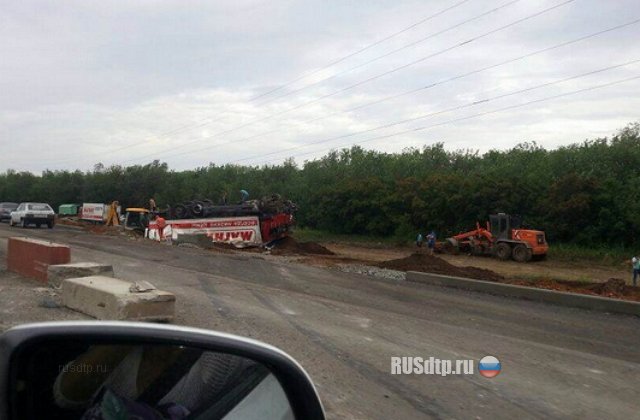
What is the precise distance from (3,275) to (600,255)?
22119 millimetres

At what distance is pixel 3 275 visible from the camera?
50.7ft

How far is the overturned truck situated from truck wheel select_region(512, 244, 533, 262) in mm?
10940

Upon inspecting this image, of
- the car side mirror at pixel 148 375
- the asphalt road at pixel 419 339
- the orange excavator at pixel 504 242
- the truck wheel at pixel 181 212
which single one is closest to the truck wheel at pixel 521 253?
the orange excavator at pixel 504 242

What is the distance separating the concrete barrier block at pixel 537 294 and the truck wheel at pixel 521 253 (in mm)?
9298

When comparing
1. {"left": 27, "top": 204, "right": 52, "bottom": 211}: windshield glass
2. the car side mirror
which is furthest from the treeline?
the car side mirror

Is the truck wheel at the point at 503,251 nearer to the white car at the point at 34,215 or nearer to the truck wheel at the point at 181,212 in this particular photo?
the truck wheel at the point at 181,212

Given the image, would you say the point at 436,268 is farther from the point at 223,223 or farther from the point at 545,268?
the point at 223,223

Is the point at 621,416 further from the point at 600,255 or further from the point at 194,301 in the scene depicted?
the point at 600,255

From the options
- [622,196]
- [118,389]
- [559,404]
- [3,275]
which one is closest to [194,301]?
[3,275]

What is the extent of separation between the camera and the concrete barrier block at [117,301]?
895 cm

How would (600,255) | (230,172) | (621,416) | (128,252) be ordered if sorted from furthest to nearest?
(230,172), (600,255), (128,252), (621,416)

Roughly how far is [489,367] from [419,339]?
160cm

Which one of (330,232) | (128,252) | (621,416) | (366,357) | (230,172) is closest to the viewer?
(621,416)

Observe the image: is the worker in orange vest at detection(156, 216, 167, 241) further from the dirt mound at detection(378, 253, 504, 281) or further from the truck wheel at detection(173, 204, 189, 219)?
the dirt mound at detection(378, 253, 504, 281)
